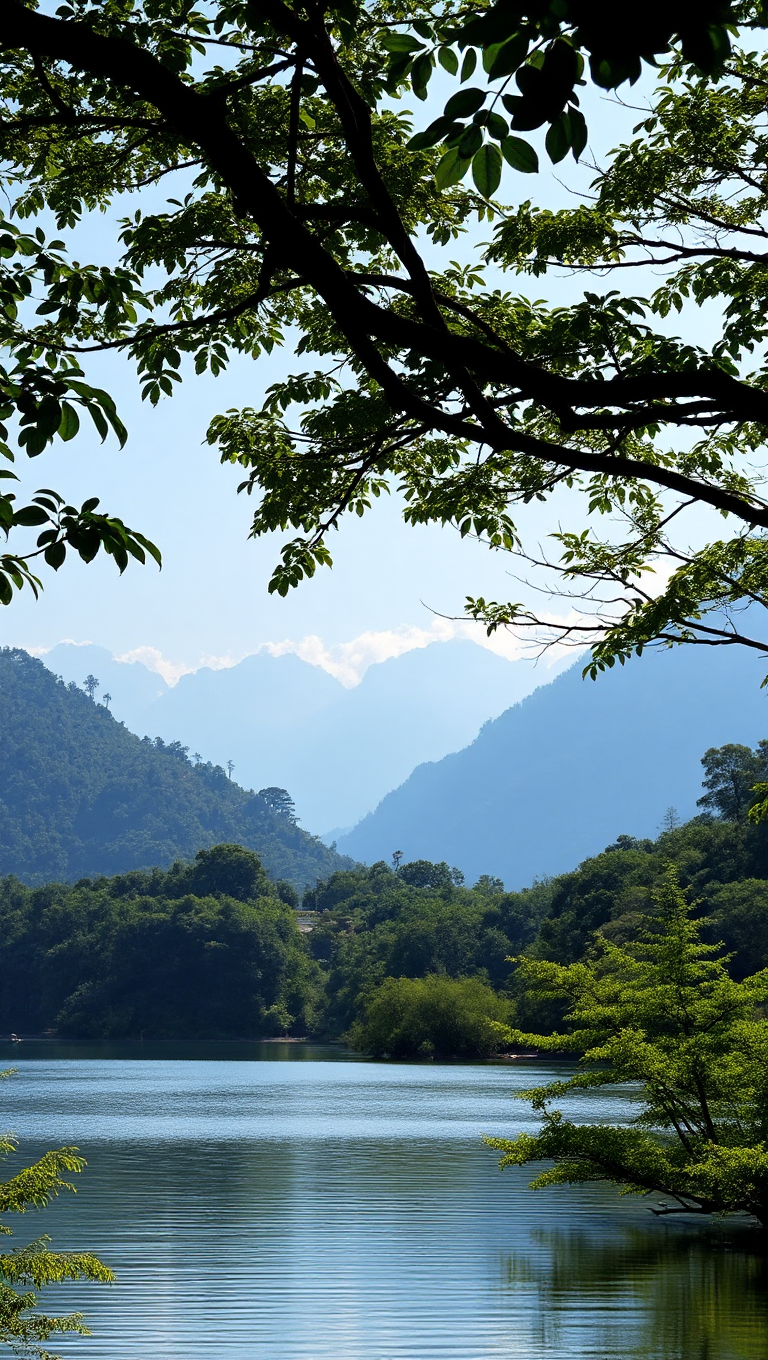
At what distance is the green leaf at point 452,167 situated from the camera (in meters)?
3.02

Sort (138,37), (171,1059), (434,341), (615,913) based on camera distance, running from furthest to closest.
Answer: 1. (171,1059)
2. (615,913)
3. (138,37)
4. (434,341)

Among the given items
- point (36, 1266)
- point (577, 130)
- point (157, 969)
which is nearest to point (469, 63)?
point (577, 130)

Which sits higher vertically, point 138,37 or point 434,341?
point 138,37

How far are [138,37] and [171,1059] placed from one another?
6650 cm

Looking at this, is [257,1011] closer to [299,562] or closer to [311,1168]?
[311,1168]

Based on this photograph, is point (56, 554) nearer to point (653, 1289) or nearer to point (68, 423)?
point (68, 423)

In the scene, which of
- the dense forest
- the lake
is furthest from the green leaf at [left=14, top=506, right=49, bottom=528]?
the dense forest

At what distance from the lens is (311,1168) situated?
23.3 meters

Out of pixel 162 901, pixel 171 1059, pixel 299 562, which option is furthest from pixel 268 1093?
pixel 162 901

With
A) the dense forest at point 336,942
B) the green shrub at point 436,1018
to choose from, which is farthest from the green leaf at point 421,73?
the green shrub at point 436,1018

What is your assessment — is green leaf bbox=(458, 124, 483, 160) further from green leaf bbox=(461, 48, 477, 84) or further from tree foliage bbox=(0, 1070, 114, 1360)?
tree foliage bbox=(0, 1070, 114, 1360)

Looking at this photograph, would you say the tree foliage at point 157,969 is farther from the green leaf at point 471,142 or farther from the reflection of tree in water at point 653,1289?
the green leaf at point 471,142

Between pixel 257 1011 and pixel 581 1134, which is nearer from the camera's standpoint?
pixel 581 1134

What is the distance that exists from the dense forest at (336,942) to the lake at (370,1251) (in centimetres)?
2712
